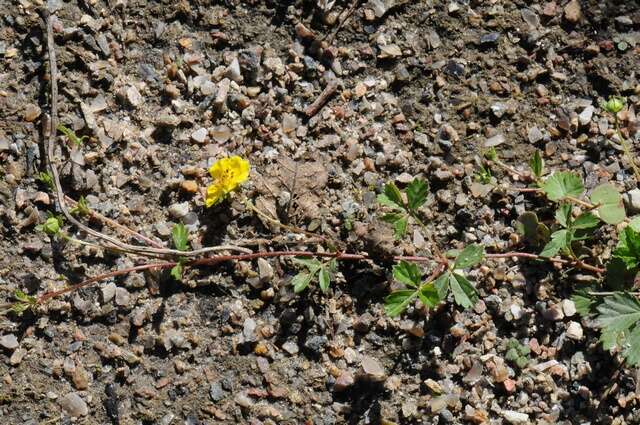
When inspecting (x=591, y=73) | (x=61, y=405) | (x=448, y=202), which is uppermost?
(x=591, y=73)

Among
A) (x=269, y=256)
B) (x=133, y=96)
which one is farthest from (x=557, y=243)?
(x=133, y=96)

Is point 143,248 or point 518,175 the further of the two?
point 518,175

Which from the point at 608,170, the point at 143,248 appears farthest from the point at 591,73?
the point at 143,248

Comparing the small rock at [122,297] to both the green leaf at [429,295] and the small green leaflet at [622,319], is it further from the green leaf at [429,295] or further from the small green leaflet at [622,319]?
the small green leaflet at [622,319]

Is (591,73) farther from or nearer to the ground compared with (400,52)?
farther from the ground

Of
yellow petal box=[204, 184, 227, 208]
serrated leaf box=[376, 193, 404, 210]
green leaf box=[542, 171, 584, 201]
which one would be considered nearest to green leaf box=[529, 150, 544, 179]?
green leaf box=[542, 171, 584, 201]

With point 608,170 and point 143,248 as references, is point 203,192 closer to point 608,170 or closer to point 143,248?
point 143,248

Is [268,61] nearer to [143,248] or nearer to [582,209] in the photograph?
[143,248]
